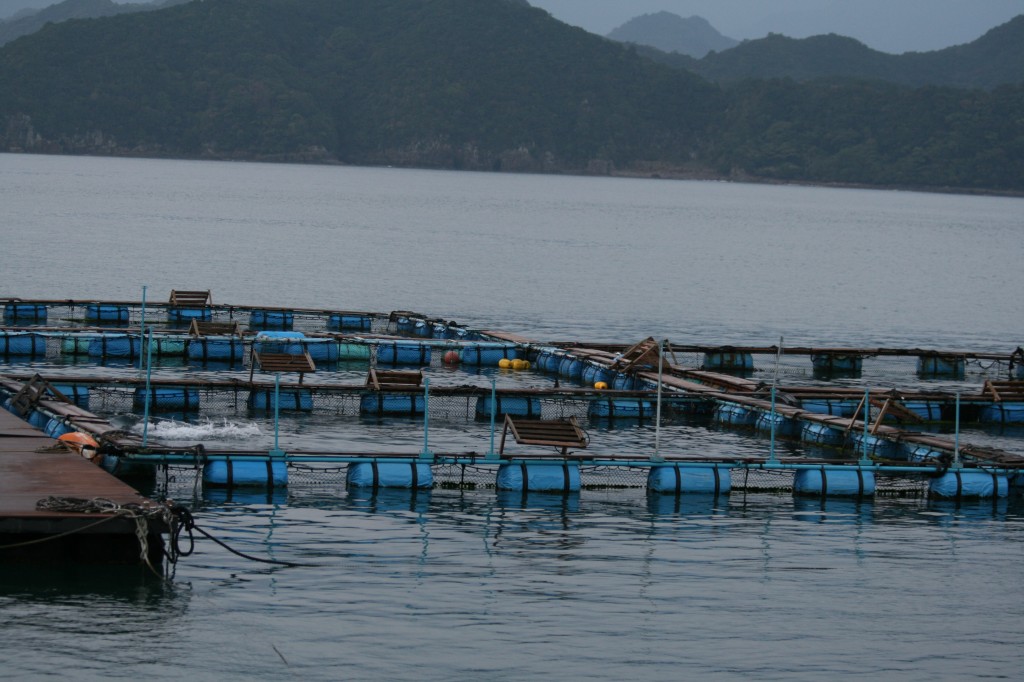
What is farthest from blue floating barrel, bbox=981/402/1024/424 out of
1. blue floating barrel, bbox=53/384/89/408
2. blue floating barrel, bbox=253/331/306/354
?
blue floating barrel, bbox=53/384/89/408

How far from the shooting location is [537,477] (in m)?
30.6

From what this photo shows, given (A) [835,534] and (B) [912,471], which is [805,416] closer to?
(B) [912,471]

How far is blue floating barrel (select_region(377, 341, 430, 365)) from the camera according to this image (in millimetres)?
51219

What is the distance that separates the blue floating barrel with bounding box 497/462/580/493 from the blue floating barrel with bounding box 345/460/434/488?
169cm

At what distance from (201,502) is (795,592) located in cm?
1192

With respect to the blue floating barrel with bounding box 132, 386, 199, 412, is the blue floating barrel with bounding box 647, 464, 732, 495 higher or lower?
lower

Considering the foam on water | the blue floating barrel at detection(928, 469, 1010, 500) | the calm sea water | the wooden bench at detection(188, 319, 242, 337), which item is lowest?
the calm sea water

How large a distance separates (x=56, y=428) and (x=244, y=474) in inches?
194

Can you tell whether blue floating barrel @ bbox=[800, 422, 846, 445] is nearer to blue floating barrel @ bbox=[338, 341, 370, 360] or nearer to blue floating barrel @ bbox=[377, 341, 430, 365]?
blue floating barrel @ bbox=[377, 341, 430, 365]

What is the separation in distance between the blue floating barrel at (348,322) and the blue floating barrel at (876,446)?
2871 centimetres

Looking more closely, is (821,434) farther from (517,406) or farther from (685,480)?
(517,406)

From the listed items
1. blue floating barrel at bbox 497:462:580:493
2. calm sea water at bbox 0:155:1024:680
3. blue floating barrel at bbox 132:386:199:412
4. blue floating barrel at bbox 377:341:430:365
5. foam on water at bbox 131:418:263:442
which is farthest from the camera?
blue floating barrel at bbox 377:341:430:365

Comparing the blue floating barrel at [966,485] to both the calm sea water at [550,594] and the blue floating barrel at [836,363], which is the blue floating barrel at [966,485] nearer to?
the calm sea water at [550,594]

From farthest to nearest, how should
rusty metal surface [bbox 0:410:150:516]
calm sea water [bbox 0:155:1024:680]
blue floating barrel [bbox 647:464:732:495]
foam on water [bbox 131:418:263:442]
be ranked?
foam on water [bbox 131:418:263:442] → blue floating barrel [bbox 647:464:732:495] → rusty metal surface [bbox 0:410:150:516] → calm sea water [bbox 0:155:1024:680]
